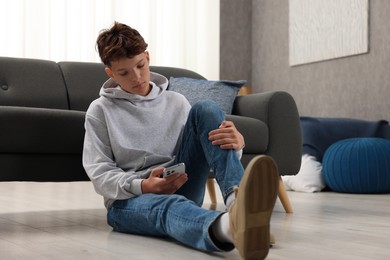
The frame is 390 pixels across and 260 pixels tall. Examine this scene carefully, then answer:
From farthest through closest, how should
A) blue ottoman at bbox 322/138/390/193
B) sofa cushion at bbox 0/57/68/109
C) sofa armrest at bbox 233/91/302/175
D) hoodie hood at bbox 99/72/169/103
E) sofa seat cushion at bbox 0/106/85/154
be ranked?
blue ottoman at bbox 322/138/390/193 < sofa cushion at bbox 0/57/68/109 < sofa armrest at bbox 233/91/302/175 < sofa seat cushion at bbox 0/106/85/154 < hoodie hood at bbox 99/72/169/103

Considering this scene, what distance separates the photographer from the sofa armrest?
8.58ft

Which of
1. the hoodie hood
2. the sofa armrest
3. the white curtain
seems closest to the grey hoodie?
the hoodie hood

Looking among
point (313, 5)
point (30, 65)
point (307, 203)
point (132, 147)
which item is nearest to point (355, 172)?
point (307, 203)

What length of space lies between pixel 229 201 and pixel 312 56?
3458 mm

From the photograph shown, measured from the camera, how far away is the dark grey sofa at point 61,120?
2082mm

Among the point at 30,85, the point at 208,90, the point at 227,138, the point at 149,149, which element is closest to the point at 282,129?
the point at 208,90

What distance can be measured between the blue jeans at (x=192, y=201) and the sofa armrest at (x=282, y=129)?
82 centimetres

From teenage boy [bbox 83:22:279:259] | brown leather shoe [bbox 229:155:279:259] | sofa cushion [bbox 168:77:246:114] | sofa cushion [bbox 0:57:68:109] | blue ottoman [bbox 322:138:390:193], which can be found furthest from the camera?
blue ottoman [bbox 322:138:390:193]

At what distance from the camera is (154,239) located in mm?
1711

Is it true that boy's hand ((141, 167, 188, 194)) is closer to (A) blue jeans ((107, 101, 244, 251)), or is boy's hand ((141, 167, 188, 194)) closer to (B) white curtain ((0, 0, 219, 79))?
(A) blue jeans ((107, 101, 244, 251))

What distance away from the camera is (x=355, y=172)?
3717 mm

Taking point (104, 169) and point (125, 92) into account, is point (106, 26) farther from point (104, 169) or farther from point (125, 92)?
point (104, 169)

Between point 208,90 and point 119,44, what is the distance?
124 cm

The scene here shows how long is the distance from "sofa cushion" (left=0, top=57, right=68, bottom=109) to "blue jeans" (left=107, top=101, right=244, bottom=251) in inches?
45.5
